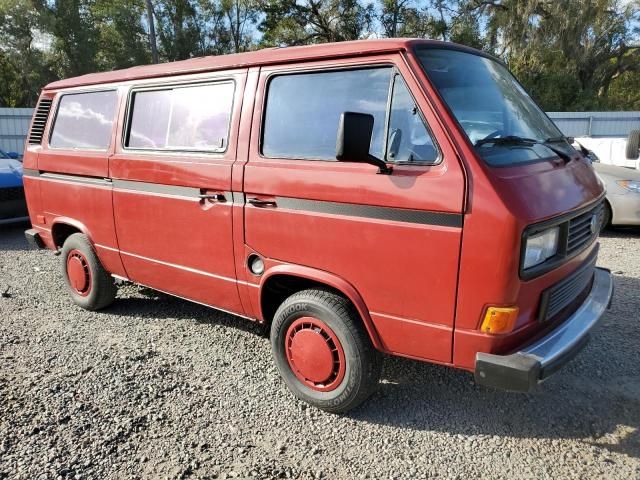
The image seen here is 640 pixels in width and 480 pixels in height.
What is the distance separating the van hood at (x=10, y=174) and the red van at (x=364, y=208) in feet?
17.4

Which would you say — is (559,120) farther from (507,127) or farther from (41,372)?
(41,372)

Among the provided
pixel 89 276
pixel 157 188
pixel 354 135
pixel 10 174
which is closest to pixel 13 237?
pixel 10 174

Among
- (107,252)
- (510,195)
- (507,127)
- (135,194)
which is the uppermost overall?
(507,127)

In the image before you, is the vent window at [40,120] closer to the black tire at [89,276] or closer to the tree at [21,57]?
the black tire at [89,276]

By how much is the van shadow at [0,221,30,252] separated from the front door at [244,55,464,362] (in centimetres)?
605

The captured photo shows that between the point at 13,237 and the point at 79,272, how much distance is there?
454 cm

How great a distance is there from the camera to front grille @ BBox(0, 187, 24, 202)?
8241mm

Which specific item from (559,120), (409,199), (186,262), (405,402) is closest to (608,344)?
(405,402)

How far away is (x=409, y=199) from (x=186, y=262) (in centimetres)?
192

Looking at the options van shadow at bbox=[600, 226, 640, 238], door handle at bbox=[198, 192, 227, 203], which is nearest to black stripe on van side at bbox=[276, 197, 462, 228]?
door handle at bbox=[198, 192, 227, 203]

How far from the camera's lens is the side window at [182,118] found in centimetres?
350

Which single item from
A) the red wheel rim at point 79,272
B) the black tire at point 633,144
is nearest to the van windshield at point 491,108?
the black tire at point 633,144

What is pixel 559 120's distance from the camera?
1598cm

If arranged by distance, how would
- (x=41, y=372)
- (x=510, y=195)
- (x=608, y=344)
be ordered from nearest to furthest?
(x=510, y=195)
(x=41, y=372)
(x=608, y=344)
